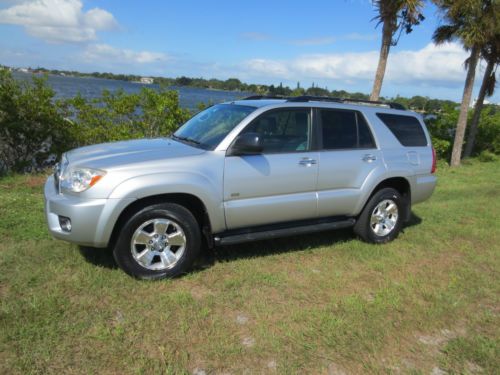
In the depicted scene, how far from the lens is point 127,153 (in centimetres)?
409

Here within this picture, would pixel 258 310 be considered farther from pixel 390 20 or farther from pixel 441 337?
pixel 390 20

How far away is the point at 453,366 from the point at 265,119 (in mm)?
2833

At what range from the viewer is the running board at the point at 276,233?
4289 mm

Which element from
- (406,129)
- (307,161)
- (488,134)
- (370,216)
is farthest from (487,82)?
(307,161)

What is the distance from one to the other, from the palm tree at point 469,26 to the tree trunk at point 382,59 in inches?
87.1

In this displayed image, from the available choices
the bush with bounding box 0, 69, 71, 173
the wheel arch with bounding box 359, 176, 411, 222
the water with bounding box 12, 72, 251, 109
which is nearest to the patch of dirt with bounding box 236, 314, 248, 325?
the wheel arch with bounding box 359, 176, 411, 222

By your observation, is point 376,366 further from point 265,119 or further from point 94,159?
point 94,159

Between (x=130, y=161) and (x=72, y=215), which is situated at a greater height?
(x=130, y=161)

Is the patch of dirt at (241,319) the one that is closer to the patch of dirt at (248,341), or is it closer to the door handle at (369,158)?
the patch of dirt at (248,341)

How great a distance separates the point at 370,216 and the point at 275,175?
163 cm

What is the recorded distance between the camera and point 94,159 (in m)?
3.95

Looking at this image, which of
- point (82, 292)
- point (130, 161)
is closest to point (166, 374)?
point (82, 292)

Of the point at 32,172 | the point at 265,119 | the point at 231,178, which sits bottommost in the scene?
the point at 32,172

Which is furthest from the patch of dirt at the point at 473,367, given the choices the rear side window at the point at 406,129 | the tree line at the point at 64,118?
the tree line at the point at 64,118
